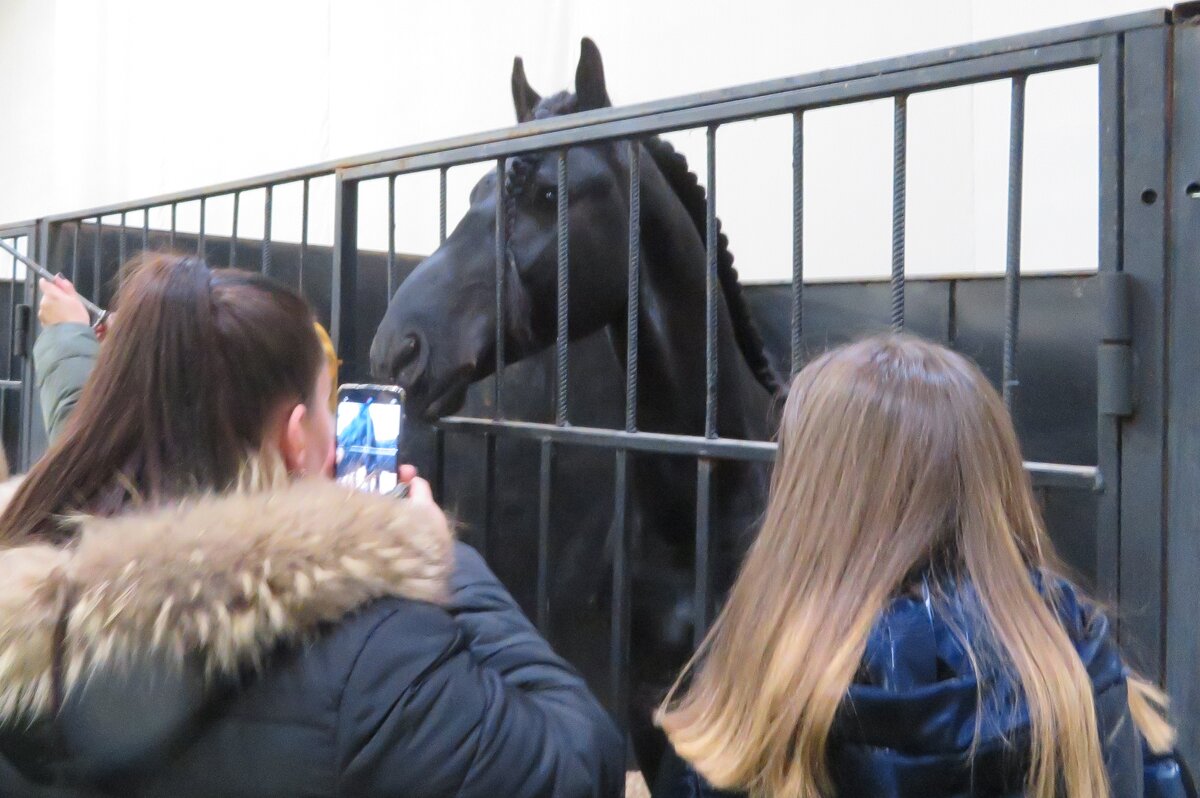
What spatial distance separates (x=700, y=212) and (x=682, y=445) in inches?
31.0

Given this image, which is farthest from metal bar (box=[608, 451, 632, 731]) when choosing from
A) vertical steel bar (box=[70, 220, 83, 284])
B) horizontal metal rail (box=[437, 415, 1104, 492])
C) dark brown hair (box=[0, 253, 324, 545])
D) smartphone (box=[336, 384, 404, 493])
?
vertical steel bar (box=[70, 220, 83, 284])

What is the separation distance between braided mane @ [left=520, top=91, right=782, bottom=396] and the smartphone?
1.66ft

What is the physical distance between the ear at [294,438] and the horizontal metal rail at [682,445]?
15.4 inches

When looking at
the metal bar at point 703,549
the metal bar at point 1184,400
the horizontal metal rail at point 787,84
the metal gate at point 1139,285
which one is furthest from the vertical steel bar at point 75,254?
the metal bar at point 1184,400

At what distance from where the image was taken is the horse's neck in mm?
1629

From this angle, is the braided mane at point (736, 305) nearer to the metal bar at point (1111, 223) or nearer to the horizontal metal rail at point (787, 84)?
the horizontal metal rail at point (787, 84)

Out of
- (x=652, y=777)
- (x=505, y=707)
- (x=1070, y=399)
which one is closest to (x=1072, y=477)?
(x=505, y=707)

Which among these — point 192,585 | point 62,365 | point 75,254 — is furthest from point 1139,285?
point 75,254

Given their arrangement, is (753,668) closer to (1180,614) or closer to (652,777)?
(1180,614)

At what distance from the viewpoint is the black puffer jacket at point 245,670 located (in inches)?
24.4

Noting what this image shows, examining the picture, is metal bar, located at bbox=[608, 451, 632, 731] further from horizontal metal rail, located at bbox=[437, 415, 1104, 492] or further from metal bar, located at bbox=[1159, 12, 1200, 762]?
metal bar, located at bbox=[1159, 12, 1200, 762]

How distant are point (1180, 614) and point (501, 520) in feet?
5.12

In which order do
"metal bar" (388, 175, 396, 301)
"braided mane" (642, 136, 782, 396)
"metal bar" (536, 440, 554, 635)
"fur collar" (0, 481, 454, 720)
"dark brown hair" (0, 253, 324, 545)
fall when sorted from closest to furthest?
"fur collar" (0, 481, 454, 720), "dark brown hair" (0, 253, 324, 545), "metal bar" (536, 440, 554, 635), "metal bar" (388, 175, 396, 301), "braided mane" (642, 136, 782, 396)

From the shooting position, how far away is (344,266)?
1.45 metres
